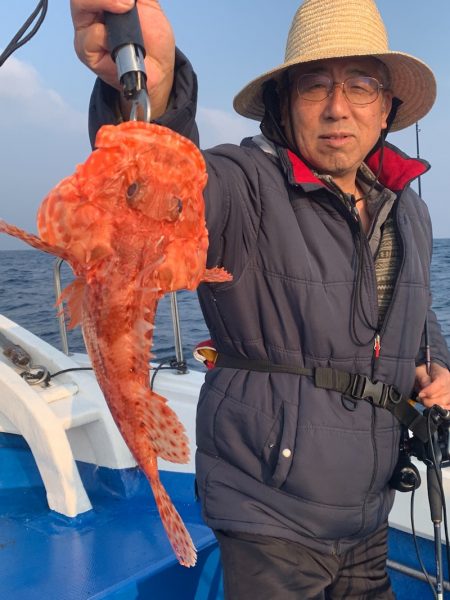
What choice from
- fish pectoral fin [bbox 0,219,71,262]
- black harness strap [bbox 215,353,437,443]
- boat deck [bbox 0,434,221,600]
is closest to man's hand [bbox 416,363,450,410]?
black harness strap [bbox 215,353,437,443]

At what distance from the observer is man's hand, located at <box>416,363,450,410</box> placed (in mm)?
2566

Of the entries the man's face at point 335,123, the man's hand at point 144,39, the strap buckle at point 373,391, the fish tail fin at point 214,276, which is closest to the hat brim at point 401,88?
the man's face at point 335,123

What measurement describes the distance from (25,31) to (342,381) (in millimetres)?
2089

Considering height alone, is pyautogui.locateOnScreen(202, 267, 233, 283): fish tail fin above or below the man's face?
below

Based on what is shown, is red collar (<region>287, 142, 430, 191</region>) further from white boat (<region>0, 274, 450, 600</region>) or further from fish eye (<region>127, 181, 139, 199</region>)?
white boat (<region>0, 274, 450, 600</region>)

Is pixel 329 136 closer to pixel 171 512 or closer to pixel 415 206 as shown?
pixel 415 206

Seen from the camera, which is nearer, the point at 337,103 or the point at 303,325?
the point at 303,325

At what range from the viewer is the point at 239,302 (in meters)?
2.13

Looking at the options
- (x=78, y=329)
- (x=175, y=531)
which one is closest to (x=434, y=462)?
(x=175, y=531)

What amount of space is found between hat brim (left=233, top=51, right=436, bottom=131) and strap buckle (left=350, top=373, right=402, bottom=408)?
1.36 metres

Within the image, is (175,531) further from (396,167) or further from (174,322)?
(174,322)

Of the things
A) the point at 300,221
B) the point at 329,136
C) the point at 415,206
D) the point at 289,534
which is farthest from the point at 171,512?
the point at 415,206

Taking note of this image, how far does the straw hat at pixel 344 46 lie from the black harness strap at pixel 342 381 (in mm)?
1297

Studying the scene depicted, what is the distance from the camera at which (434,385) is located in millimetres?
2588
